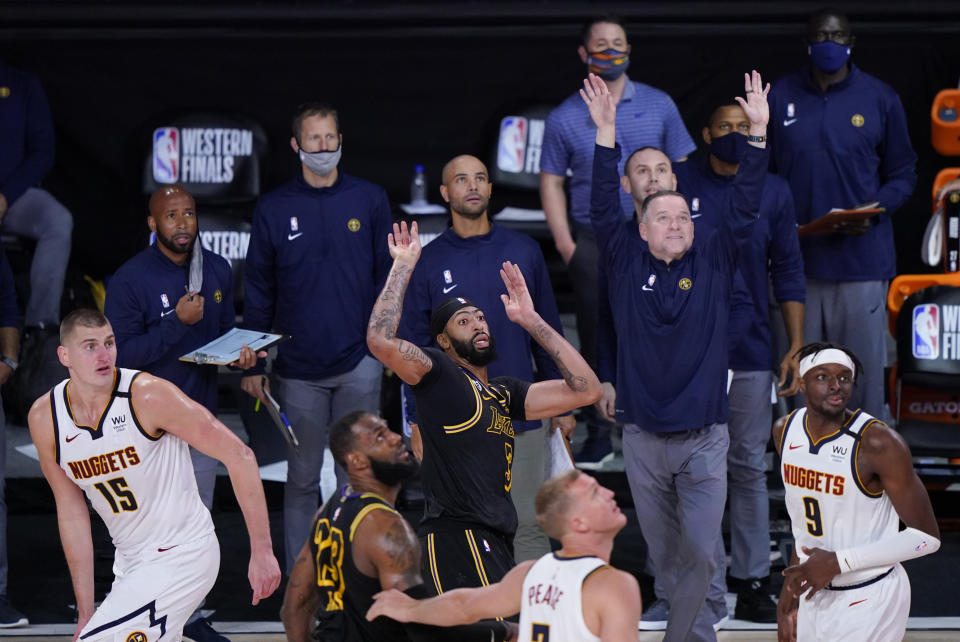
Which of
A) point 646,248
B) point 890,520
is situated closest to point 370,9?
point 646,248

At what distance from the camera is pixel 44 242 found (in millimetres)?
8047

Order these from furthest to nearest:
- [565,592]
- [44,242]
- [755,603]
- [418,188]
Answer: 1. [418,188]
2. [44,242]
3. [755,603]
4. [565,592]

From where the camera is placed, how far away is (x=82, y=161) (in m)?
8.91

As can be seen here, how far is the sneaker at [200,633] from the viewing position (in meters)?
6.13

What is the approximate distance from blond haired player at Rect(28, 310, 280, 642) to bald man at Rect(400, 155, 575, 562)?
4.10 feet

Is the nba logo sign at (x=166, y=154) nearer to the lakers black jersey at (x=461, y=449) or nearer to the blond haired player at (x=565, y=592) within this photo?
the lakers black jersey at (x=461, y=449)

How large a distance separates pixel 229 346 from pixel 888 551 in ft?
9.35

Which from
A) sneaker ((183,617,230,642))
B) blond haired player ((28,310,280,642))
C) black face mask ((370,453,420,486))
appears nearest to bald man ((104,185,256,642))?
sneaker ((183,617,230,642))

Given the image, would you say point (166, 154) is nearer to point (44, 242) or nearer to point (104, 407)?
point (44, 242)

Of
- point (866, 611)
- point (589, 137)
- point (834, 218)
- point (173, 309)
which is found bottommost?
point (866, 611)

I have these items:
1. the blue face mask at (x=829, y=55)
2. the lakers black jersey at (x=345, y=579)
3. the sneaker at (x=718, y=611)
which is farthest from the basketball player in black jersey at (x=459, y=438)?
the blue face mask at (x=829, y=55)

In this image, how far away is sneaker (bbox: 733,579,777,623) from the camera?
632 cm

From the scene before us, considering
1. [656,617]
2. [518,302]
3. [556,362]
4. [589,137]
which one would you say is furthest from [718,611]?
[589,137]

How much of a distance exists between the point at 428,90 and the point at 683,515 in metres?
4.09
